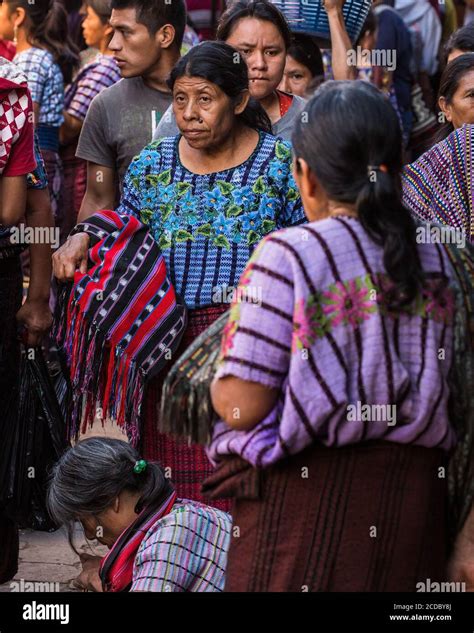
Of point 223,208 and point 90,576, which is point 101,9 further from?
point 90,576

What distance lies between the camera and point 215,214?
4156 mm

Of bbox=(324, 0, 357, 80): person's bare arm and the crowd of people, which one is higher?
bbox=(324, 0, 357, 80): person's bare arm

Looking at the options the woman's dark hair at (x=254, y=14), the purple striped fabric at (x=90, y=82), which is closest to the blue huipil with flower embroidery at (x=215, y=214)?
the woman's dark hair at (x=254, y=14)

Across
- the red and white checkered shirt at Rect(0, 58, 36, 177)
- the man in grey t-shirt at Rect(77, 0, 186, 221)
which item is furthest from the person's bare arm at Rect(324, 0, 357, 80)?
the red and white checkered shirt at Rect(0, 58, 36, 177)

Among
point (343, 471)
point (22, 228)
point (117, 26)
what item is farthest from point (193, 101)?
point (343, 471)

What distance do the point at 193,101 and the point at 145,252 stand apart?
1.70 feet

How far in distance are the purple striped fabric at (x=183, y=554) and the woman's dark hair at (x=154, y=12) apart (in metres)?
2.30

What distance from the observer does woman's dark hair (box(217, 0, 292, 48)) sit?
16.5 feet

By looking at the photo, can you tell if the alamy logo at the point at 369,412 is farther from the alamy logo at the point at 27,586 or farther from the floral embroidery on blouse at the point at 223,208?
the alamy logo at the point at 27,586

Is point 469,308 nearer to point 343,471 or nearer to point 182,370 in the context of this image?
point 343,471

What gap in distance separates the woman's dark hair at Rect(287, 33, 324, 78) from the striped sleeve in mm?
3799

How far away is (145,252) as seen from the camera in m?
4.14

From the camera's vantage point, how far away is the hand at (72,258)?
13.0 ft

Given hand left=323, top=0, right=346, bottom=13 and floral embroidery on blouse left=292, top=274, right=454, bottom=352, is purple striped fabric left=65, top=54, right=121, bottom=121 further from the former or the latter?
floral embroidery on blouse left=292, top=274, right=454, bottom=352
